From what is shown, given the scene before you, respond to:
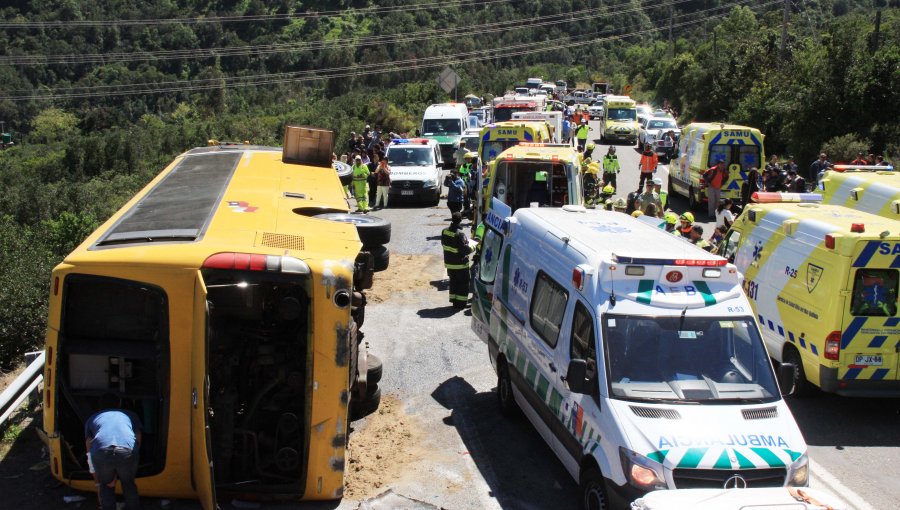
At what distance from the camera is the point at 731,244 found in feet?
42.7

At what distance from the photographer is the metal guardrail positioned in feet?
29.1

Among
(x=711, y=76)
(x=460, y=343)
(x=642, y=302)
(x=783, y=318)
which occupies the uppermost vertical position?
(x=711, y=76)

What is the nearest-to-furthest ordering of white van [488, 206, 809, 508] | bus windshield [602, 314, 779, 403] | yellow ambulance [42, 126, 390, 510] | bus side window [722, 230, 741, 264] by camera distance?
white van [488, 206, 809, 508] → yellow ambulance [42, 126, 390, 510] → bus windshield [602, 314, 779, 403] → bus side window [722, 230, 741, 264]

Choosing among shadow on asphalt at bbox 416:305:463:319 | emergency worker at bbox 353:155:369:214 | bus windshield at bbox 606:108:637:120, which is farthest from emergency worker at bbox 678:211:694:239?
bus windshield at bbox 606:108:637:120

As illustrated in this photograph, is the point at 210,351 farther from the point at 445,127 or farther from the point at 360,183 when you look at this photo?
the point at 445,127

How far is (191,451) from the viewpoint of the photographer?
24.2 feet

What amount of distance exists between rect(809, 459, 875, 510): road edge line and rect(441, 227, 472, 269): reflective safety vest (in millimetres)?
6830

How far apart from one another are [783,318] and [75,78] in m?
105

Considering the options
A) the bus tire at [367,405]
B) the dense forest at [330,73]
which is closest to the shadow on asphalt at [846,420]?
the bus tire at [367,405]

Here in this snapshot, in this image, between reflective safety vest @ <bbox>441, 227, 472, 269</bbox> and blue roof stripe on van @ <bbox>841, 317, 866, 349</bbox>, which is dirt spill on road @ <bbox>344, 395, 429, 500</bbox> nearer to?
reflective safety vest @ <bbox>441, 227, 472, 269</bbox>

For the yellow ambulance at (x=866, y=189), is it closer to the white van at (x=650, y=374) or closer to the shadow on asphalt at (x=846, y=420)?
the shadow on asphalt at (x=846, y=420)

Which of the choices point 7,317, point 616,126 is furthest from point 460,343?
point 616,126

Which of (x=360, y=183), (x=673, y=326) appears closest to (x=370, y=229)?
(x=673, y=326)

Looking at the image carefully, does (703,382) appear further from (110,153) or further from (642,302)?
(110,153)
